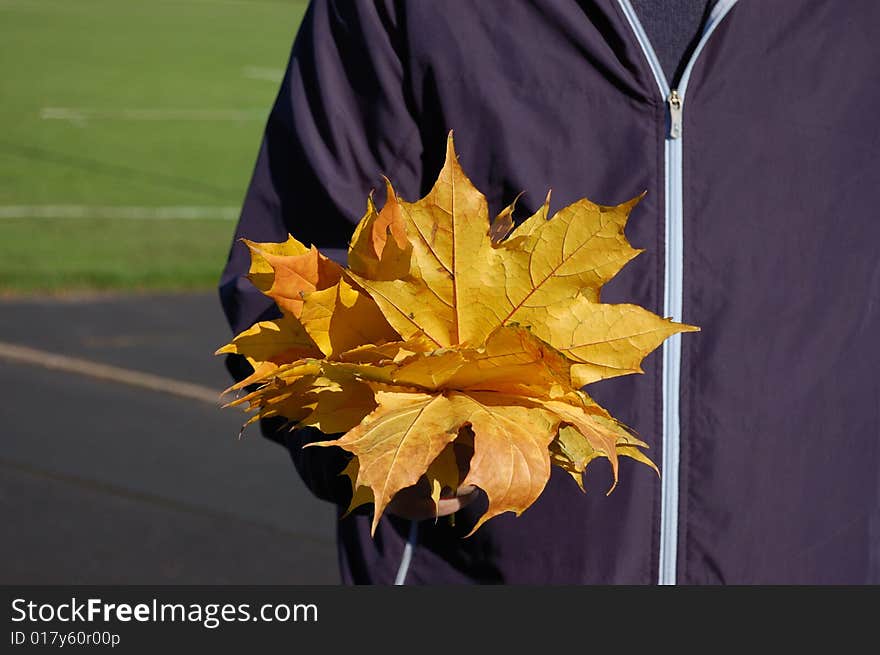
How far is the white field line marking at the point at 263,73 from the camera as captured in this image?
20.6 meters

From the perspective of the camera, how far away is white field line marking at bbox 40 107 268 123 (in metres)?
15.2

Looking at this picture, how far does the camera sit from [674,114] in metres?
1.83

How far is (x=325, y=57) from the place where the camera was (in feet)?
6.36

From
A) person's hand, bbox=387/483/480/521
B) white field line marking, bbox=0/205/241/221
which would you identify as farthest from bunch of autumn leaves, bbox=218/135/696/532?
white field line marking, bbox=0/205/241/221

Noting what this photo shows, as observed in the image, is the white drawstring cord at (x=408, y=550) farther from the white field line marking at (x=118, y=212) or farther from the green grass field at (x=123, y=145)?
the white field line marking at (x=118, y=212)

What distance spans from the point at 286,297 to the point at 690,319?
595mm

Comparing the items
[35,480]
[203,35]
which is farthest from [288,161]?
[203,35]

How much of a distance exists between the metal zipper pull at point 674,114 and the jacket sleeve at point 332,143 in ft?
1.15

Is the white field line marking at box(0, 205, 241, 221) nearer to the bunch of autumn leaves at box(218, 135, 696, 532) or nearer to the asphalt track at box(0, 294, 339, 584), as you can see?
the asphalt track at box(0, 294, 339, 584)

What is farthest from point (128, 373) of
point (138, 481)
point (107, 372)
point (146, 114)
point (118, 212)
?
point (146, 114)

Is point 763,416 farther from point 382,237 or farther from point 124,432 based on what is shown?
point 124,432

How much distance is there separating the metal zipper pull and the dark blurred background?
9.06 feet

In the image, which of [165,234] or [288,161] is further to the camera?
[165,234]

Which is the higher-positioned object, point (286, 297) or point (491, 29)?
point (491, 29)
